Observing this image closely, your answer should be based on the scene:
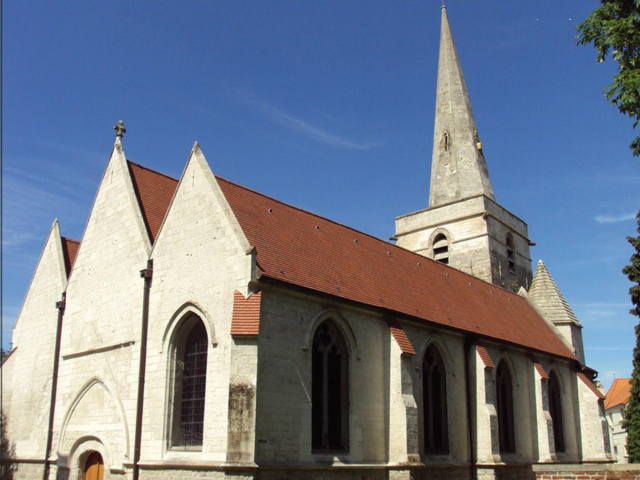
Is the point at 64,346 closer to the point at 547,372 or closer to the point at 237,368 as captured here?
the point at 237,368

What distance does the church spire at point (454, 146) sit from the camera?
3666 centimetres

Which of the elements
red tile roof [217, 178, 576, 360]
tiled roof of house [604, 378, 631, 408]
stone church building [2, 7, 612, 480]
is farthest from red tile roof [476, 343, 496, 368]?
tiled roof of house [604, 378, 631, 408]

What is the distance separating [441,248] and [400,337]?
Result: 18.3 meters

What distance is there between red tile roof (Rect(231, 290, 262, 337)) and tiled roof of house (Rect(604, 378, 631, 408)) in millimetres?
64932

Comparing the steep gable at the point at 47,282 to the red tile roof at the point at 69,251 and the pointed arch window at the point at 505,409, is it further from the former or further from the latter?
the pointed arch window at the point at 505,409

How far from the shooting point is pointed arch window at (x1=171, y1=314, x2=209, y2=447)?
1616cm

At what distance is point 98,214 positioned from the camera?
21.1 m

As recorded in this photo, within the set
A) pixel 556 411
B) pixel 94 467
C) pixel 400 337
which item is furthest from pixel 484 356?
pixel 94 467

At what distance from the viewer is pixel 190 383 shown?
16625mm

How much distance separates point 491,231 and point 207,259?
21.8 meters

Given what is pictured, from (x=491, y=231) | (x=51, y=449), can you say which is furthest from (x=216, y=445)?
(x=491, y=231)

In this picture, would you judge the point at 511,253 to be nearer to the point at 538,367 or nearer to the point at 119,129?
the point at 538,367

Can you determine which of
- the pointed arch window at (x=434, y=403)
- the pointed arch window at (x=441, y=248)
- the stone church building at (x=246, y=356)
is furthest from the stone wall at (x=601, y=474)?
the pointed arch window at (x=441, y=248)

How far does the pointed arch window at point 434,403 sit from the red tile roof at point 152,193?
9.58 meters
